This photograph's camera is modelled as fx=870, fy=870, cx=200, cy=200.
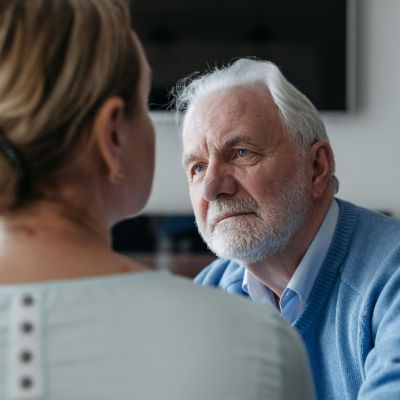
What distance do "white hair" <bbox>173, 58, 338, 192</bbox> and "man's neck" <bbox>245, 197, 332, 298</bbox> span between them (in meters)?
0.11

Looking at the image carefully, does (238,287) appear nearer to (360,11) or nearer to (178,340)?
(178,340)

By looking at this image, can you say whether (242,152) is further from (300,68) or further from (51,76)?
(300,68)

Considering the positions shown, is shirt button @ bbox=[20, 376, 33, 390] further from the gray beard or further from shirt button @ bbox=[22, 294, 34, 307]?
the gray beard

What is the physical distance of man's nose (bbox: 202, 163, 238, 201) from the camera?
180cm

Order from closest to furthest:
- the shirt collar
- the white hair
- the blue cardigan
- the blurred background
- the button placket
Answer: the button placket, the blue cardigan, the shirt collar, the white hair, the blurred background

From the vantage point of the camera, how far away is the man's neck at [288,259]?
177cm

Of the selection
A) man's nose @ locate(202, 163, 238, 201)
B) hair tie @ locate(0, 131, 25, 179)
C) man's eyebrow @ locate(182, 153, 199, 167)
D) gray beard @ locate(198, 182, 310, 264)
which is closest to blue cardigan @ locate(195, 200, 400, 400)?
gray beard @ locate(198, 182, 310, 264)

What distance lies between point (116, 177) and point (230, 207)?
36.5 inches

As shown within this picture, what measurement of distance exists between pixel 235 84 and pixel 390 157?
7.00 ft

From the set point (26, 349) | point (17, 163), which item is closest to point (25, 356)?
point (26, 349)

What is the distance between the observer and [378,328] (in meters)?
1.49

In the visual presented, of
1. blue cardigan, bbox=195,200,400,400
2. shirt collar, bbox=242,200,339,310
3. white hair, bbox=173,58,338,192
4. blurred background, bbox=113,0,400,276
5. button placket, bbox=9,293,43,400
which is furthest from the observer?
blurred background, bbox=113,0,400,276

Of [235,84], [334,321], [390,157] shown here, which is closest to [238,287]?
[334,321]

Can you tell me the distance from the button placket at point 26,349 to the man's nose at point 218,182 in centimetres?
102
